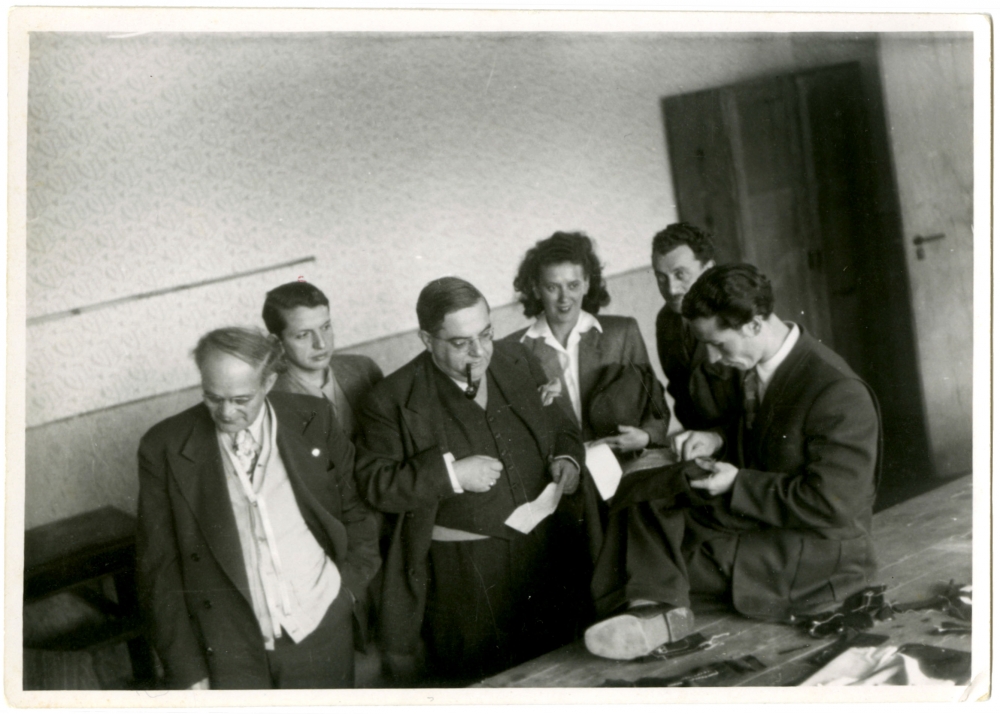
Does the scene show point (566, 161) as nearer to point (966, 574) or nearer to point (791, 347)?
point (791, 347)

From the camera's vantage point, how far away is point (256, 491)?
2.16m

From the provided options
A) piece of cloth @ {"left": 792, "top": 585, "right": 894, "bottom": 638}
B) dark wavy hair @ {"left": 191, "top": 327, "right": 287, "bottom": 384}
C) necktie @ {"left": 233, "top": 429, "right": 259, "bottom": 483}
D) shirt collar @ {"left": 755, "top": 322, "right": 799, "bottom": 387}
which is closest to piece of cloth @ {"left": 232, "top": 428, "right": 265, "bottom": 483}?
necktie @ {"left": 233, "top": 429, "right": 259, "bottom": 483}

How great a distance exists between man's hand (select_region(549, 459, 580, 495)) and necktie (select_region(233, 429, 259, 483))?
2.58 feet

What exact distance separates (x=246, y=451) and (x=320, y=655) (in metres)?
0.58

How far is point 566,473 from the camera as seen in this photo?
2.32 meters

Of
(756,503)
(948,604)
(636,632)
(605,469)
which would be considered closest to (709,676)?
(636,632)

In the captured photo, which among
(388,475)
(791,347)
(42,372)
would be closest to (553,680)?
(388,475)

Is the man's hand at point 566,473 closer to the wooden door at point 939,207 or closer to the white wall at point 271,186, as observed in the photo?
the white wall at point 271,186

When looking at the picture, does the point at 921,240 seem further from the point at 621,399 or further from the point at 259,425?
the point at 259,425

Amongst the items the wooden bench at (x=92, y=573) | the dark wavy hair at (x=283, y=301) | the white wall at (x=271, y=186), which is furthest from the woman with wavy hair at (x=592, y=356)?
the wooden bench at (x=92, y=573)

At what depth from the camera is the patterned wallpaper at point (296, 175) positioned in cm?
214

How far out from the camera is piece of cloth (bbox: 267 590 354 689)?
2.22 metres

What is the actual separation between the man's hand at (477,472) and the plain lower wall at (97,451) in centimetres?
32
